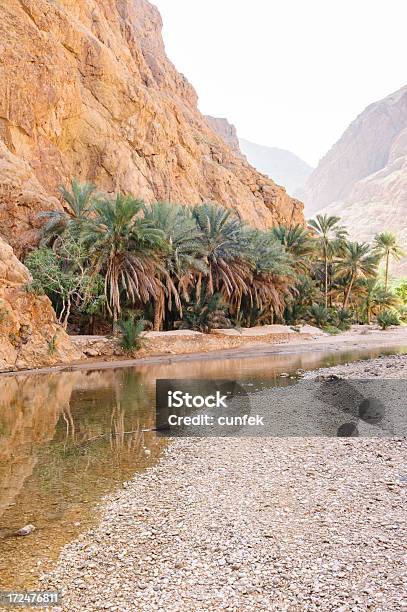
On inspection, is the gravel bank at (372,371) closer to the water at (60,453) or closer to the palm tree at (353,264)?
the water at (60,453)

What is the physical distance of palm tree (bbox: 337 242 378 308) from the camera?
44.2 m

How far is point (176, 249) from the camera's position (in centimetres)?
2492

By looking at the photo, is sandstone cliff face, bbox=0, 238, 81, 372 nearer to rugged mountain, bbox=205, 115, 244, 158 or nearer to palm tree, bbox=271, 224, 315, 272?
palm tree, bbox=271, 224, 315, 272

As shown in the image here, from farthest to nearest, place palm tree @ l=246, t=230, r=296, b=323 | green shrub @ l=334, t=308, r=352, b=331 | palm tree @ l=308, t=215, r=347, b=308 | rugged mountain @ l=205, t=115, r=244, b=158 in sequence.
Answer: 1. rugged mountain @ l=205, t=115, r=244, b=158
2. palm tree @ l=308, t=215, r=347, b=308
3. green shrub @ l=334, t=308, r=352, b=331
4. palm tree @ l=246, t=230, r=296, b=323

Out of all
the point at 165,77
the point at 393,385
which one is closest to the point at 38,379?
the point at 393,385

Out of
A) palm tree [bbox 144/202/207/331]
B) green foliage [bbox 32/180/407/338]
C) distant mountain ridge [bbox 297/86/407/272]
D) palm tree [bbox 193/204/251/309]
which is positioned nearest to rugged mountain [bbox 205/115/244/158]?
green foliage [bbox 32/180/407/338]

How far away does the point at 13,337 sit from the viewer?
55.0 ft

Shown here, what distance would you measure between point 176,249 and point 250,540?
21538 millimetres

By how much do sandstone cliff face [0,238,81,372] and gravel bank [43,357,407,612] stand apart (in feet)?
39.4

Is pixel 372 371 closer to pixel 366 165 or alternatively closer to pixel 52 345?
pixel 52 345

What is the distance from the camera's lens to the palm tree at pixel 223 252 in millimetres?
27469

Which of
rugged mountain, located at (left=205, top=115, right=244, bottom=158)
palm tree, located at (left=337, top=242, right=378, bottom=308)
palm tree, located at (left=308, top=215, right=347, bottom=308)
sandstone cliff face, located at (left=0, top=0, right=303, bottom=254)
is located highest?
rugged mountain, located at (left=205, top=115, right=244, bottom=158)

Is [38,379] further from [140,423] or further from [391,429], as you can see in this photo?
[391,429]

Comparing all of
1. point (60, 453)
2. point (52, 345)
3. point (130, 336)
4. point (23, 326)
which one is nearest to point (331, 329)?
point (130, 336)
